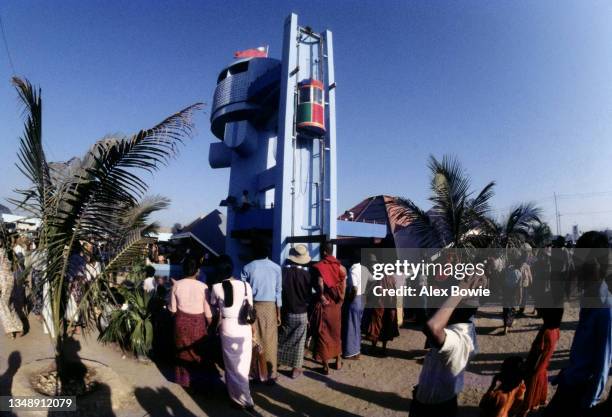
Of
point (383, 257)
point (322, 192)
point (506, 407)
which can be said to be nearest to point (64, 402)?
point (506, 407)

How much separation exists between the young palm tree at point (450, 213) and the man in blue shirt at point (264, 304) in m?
3.62

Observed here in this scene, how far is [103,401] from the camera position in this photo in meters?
3.61

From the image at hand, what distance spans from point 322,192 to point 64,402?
9.53 m

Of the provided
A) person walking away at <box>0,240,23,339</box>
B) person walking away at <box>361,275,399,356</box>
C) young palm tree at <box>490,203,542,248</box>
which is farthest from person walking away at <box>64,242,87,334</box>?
young palm tree at <box>490,203,542,248</box>

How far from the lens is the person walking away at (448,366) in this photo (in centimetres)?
210

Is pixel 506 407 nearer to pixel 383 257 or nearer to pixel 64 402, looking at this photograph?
pixel 64 402

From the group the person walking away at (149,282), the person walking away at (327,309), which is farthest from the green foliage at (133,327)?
the person walking away at (327,309)

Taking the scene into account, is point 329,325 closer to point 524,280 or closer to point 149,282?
point 149,282

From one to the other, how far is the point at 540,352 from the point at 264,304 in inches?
Result: 115

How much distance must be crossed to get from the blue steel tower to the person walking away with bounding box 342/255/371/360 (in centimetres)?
222

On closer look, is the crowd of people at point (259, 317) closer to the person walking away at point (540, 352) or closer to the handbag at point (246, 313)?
the handbag at point (246, 313)

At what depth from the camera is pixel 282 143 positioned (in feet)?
37.8

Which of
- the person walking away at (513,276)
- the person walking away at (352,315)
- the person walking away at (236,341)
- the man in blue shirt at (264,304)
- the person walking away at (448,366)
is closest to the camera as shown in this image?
the person walking away at (448,366)
